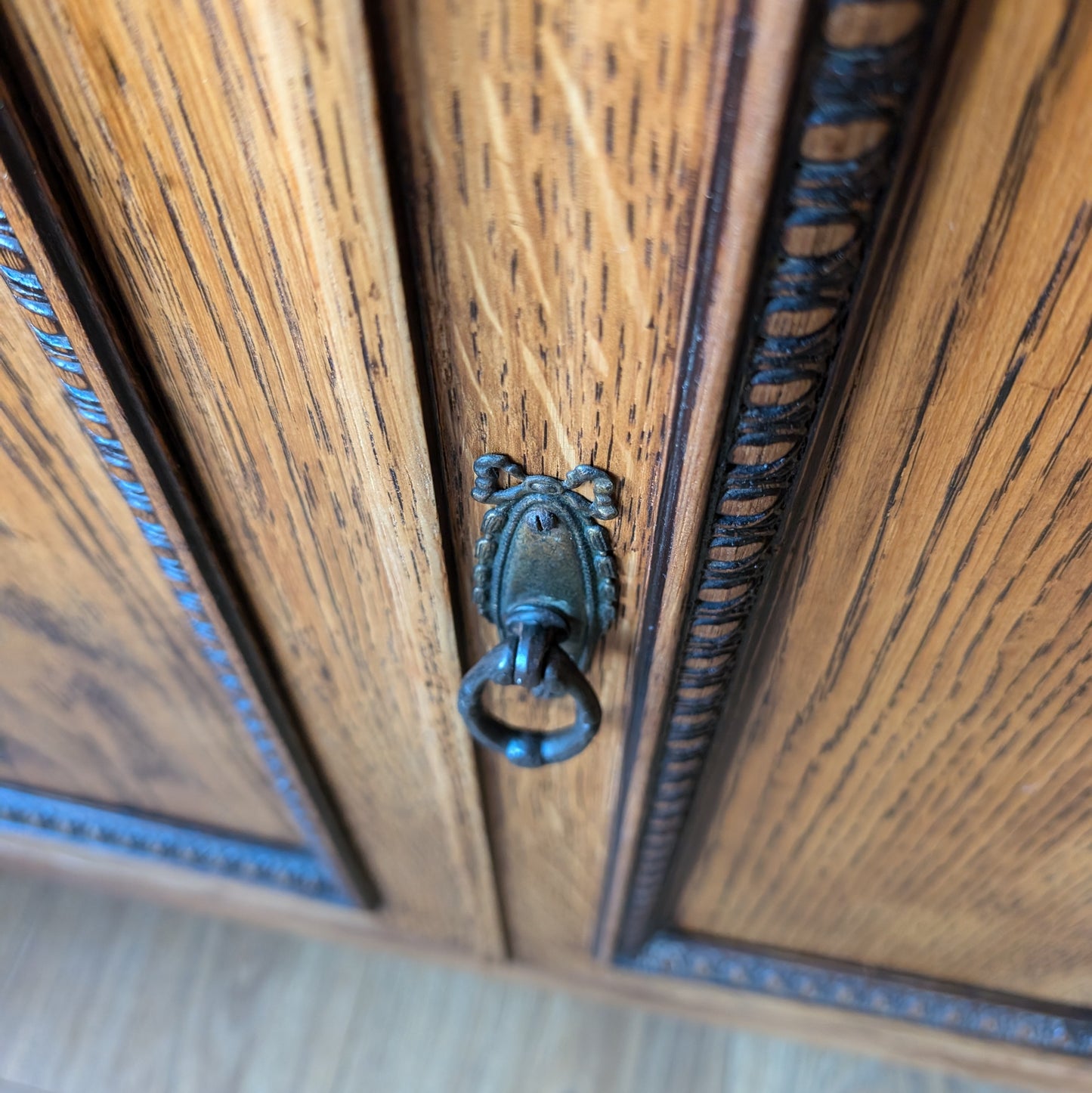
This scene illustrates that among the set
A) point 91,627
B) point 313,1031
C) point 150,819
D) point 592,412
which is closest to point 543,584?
point 592,412

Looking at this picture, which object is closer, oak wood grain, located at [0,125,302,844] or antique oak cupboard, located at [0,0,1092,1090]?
antique oak cupboard, located at [0,0,1092,1090]

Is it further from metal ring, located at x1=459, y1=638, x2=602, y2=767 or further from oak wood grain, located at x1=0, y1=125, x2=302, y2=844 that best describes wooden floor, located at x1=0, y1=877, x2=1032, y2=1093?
metal ring, located at x1=459, y1=638, x2=602, y2=767

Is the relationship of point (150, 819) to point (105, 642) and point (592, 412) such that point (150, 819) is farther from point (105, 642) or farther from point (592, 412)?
point (592, 412)

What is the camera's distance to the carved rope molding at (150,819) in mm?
249

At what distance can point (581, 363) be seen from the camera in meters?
0.22

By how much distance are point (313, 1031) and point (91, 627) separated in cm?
59

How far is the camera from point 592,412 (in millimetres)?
233

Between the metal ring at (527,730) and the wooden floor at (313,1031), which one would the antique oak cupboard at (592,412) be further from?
the wooden floor at (313,1031)

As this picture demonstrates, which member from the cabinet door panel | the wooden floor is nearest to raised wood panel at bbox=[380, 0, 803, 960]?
the cabinet door panel

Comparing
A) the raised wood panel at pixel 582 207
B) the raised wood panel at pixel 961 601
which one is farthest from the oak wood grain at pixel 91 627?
the raised wood panel at pixel 961 601

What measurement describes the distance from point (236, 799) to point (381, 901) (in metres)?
0.17

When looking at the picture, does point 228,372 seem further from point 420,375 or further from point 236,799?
point 236,799

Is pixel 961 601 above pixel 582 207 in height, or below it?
below

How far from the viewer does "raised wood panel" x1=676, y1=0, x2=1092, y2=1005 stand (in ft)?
0.58
